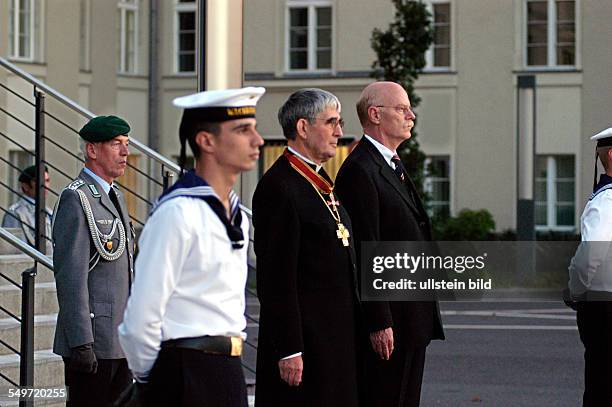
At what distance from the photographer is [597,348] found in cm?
713

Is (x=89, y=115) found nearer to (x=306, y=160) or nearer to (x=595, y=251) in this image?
(x=306, y=160)

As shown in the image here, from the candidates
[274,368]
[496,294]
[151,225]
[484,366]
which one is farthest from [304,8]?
[151,225]

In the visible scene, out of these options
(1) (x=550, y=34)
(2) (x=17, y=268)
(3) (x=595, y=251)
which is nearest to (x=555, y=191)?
(1) (x=550, y=34)

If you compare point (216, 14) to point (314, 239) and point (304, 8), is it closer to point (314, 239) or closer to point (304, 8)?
point (314, 239)

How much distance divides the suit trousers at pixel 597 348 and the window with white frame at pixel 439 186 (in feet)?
57.9

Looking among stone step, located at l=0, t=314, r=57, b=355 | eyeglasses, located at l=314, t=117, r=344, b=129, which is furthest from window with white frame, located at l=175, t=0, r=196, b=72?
eyeglasses, located at l=314, t=117, r=344, b=129

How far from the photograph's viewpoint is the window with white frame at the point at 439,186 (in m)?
25.3

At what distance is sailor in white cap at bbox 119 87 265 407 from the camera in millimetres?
4246

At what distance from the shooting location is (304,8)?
71.1 ft

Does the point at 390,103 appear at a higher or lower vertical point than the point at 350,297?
higher

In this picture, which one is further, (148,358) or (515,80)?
(515,80)

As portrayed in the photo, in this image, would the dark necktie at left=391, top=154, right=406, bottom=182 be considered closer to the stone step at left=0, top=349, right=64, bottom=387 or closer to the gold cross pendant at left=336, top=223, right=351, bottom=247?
the gold cross pendant at left=336, top=223, right=351, bottom=247

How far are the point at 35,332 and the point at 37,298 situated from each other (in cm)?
45

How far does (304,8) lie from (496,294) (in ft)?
17.7
